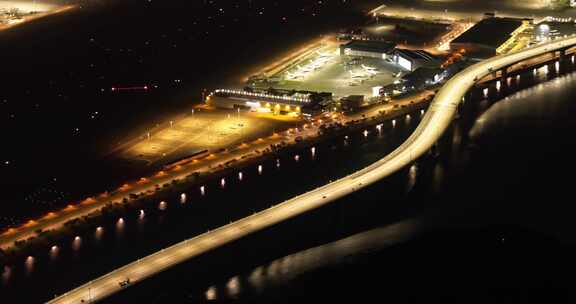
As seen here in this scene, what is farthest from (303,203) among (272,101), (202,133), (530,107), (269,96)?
(530,107)

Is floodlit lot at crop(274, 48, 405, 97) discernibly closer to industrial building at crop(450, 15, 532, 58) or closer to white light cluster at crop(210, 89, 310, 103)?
white light cluster at crop(210, 89, 310, 103)

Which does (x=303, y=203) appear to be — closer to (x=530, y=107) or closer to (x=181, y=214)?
(x=181, y=214)

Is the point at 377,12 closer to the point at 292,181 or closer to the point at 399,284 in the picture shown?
the point at 292,181

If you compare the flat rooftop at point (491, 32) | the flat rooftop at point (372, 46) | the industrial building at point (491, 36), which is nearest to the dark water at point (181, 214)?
the flat rooftop at point (372, 46)

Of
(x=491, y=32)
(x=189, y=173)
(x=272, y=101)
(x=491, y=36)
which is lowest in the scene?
(x=189, y=173)

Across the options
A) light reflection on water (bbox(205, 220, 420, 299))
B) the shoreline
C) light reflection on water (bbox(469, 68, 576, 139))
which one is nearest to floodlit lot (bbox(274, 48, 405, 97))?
the shoreline

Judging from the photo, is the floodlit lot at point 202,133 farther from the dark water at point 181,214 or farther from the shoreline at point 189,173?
the dark water at point 181,214

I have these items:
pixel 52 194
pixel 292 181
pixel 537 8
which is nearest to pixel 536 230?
pixel 292 181
